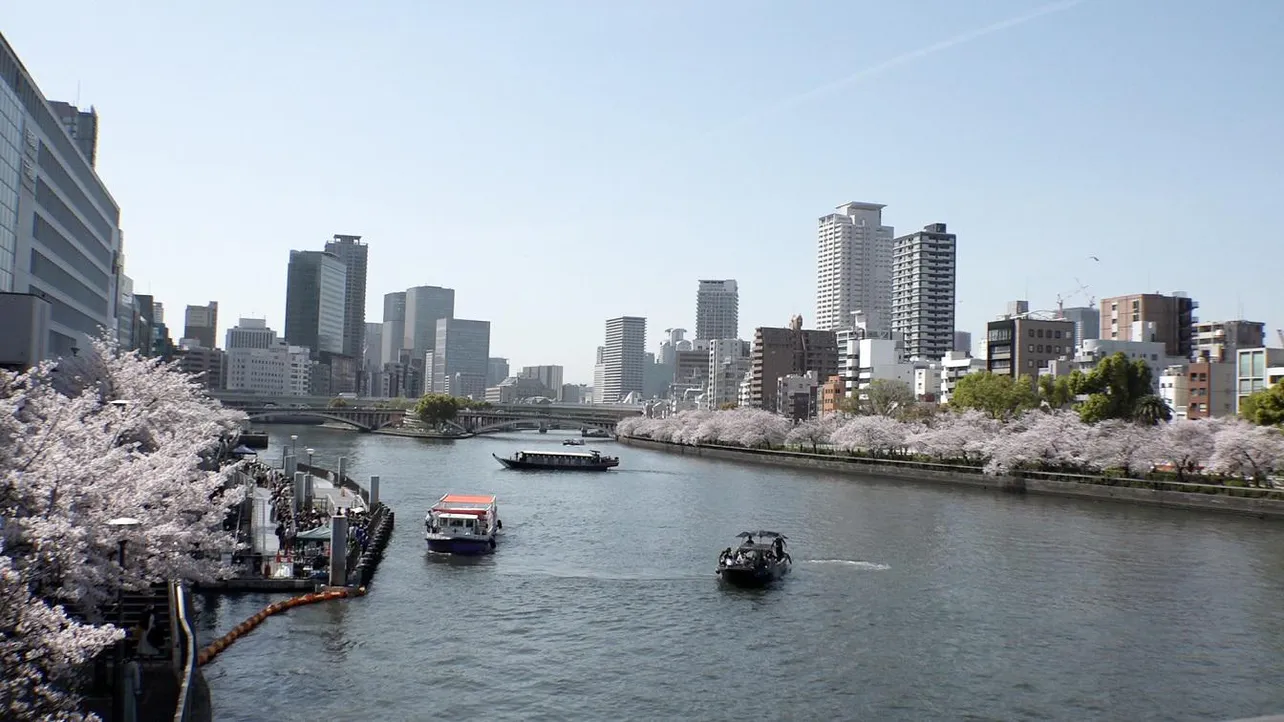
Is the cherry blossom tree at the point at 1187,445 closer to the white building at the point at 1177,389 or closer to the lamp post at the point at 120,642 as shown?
the white building at the point at 1177,389

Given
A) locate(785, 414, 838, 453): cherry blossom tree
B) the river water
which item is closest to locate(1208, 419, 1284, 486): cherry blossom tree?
the river water

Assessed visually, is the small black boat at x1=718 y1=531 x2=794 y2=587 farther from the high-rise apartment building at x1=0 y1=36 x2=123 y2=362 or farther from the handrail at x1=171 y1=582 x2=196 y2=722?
the high-rise apartment building at x1=0 y1=36 x2=123 y2=362

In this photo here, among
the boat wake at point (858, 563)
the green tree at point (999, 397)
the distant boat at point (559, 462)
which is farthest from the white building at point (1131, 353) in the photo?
the boat wake at point (858, 563)

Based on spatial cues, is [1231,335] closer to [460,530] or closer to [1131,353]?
[1131,353]

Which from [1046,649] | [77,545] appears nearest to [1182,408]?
[1046,649]

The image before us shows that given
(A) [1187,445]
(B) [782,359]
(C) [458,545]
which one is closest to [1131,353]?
(A) [1187,445]

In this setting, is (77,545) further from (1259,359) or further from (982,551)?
(1259,359)
